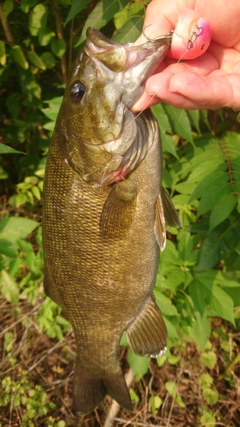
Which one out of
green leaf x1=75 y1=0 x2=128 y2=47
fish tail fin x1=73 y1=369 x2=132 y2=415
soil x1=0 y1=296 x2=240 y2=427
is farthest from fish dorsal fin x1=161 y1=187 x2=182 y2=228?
soil x1=0 y1=296 x2=240 y2=427

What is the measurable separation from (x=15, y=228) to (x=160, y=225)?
0.96 m

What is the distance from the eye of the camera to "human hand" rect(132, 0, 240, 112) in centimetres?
103

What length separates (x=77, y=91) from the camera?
3.75 feet

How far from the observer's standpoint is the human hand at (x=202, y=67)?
1.03 meters

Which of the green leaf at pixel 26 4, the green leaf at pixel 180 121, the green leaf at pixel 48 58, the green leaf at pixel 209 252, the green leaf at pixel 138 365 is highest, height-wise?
the green leaf at pixel 26 4

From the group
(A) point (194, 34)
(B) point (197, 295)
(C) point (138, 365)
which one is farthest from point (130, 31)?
(C) point (138, 365)

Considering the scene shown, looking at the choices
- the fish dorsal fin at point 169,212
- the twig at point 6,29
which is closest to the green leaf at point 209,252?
the fish dorsal fin at point 169,212

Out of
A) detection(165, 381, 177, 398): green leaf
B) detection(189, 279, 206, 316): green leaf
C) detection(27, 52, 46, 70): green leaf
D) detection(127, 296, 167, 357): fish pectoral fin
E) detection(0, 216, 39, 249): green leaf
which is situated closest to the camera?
detection(127, 296, 167, 357): fish pectoral fin

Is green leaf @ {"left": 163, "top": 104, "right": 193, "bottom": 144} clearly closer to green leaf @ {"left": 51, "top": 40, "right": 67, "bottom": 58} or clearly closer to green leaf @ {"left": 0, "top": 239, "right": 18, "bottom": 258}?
green leaf @ {"left": 51, "top": 40, "right": 67, "bottom": 58}

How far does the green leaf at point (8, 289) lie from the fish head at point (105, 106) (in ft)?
3.61

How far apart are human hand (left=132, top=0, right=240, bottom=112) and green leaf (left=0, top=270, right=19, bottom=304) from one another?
138cm

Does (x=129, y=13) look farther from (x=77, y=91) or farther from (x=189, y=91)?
(x=189, y=91)

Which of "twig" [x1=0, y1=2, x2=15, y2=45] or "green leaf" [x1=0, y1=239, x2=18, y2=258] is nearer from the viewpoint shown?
"green leaf" [x1=0, y1=239, x2=18, y2=258]

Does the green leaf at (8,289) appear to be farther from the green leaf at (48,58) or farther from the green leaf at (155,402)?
the green leaf at (48,58)
